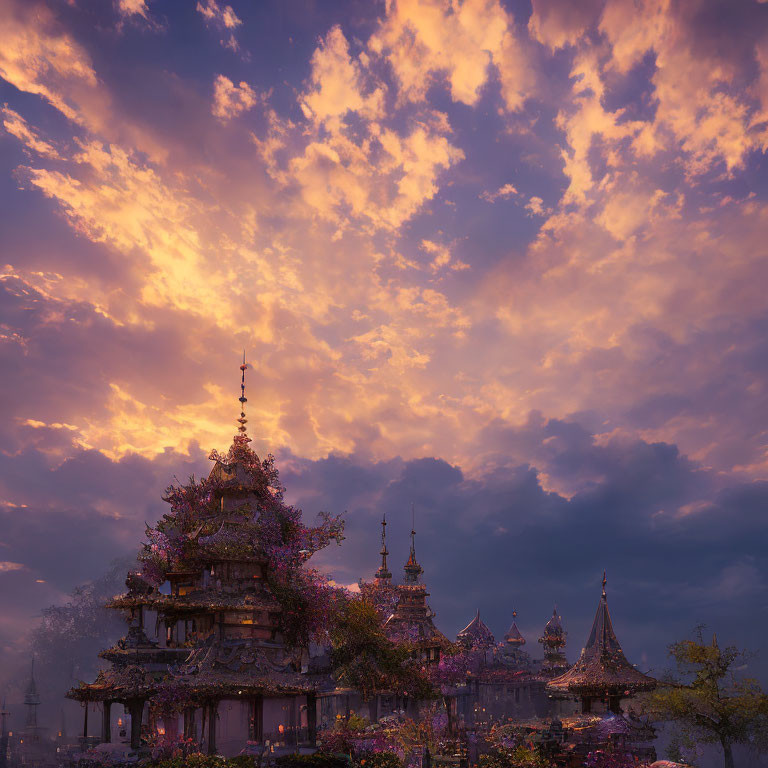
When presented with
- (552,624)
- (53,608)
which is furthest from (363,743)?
(53,608)

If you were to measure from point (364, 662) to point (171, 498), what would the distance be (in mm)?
14374

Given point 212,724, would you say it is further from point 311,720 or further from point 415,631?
point 415,631

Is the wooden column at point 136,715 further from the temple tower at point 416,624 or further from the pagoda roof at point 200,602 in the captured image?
the temple tower at point 416,624

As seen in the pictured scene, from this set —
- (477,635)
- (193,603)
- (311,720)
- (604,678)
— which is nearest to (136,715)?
(193,603)

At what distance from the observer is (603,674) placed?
38.1 m

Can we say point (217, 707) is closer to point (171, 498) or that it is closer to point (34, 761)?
point (171, 498)

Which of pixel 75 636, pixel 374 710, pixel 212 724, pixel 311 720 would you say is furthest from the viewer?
pixel 75 636

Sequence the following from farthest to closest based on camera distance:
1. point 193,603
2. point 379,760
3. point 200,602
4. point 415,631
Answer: point 415,631 → point 200,602 → point 193,603 → point 379,760

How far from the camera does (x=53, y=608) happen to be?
9831 centimetres

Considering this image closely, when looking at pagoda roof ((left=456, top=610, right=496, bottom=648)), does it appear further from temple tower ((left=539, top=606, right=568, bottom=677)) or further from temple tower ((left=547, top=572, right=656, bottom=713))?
temple tower ((left=547, top=572, right=656, bottom=713))

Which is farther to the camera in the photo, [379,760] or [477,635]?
[477,635]

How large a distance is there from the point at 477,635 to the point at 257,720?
3422 centimetres

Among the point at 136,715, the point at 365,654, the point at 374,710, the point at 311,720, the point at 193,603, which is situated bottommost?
the point at 374,710

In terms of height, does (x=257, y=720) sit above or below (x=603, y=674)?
below
